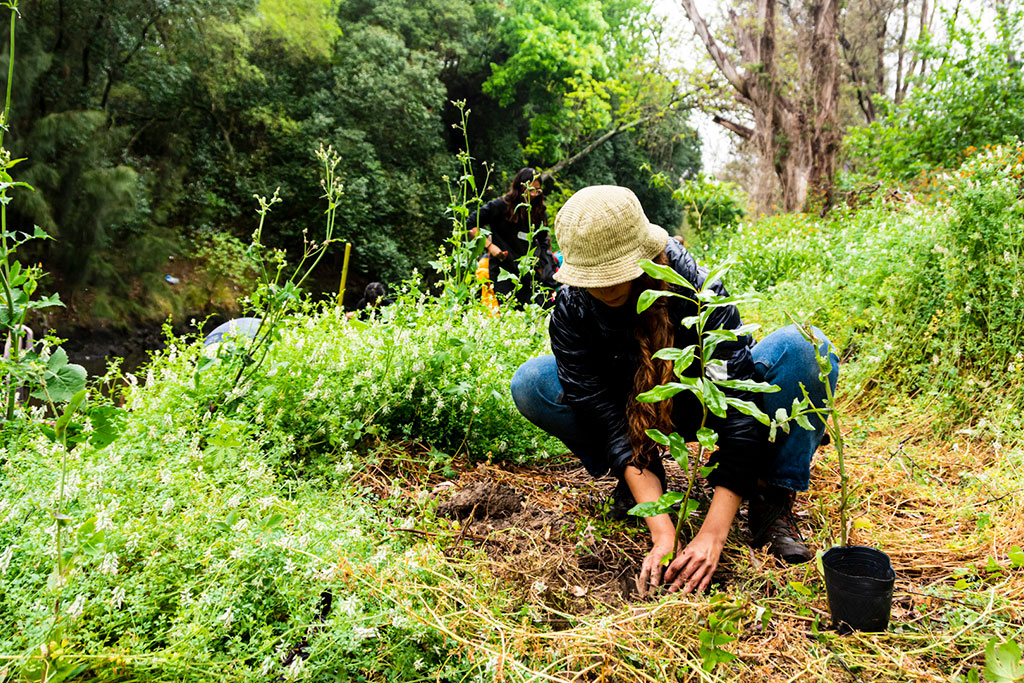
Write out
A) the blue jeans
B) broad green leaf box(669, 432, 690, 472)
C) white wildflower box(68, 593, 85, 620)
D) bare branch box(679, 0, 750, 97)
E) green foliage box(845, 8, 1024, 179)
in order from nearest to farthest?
1. white wildflower box(68, 593, 85, 620)
2. broad green leaf box(669, 432, 690, 472)
3. the blue jeans
4. green foliage box(845, 8, 1024, 179)
5. bare branch box(679, 0, 750, 97)

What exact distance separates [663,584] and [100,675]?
1.25m

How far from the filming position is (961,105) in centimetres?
853

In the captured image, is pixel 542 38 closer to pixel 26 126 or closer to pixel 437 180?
pixel 437 180

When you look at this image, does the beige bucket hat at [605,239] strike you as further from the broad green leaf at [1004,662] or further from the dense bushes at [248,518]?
the broad green leaf at [1004,662]

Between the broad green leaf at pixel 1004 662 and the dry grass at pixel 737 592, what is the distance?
8.5 inches

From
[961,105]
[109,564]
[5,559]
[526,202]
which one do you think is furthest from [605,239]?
[961,105]

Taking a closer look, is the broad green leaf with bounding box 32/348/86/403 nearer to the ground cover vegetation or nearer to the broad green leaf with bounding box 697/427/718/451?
the ground cover vegetation

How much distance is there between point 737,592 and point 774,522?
0.34 metres

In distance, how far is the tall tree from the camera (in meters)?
10.1

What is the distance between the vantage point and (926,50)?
937 centimetres

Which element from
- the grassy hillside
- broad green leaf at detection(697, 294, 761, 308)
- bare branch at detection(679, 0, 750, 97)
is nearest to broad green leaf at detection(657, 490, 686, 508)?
the grassy hillside

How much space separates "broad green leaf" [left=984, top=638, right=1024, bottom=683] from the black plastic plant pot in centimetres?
27

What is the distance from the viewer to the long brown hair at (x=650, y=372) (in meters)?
1.65

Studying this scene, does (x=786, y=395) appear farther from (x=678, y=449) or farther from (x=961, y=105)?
(x=961, y=105)
